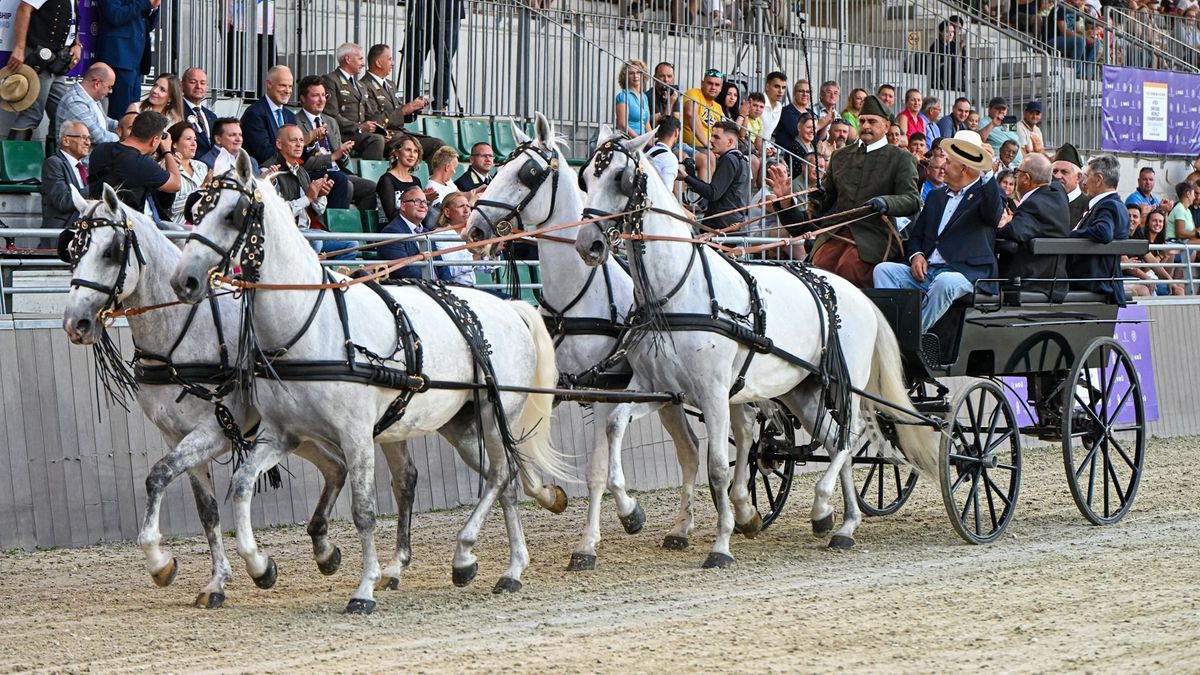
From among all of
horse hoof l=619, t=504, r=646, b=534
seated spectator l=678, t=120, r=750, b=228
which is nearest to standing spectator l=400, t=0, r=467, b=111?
seated spectator l=678, t=120, r=750, b=228

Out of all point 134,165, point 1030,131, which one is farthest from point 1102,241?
point 1030,131

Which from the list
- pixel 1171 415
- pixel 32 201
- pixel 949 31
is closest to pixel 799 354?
pixel 32 201

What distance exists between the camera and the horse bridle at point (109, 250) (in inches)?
285

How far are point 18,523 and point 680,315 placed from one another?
154 inches

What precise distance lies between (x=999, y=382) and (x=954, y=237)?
0.91 metres

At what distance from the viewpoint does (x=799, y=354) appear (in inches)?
364

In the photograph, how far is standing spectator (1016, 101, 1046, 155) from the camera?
774 inches

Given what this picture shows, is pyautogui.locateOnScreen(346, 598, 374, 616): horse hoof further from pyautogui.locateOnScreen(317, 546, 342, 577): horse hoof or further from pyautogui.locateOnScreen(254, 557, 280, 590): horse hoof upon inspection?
pyautogui.locateOnScreen(317, 546, 342, 577): horse hoof

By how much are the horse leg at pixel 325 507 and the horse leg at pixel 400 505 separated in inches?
9.7

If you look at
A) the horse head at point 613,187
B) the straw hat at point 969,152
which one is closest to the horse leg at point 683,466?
the horse head at point 613,187

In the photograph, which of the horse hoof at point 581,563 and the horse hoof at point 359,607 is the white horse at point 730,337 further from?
the horse hoof at point 359,607

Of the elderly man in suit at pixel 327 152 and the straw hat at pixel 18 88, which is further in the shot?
the elderly man in suit at pixel 327 152

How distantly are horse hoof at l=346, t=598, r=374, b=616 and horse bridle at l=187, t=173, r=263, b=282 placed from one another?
1.48m

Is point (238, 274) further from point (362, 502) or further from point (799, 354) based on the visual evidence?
point (799, 354)
